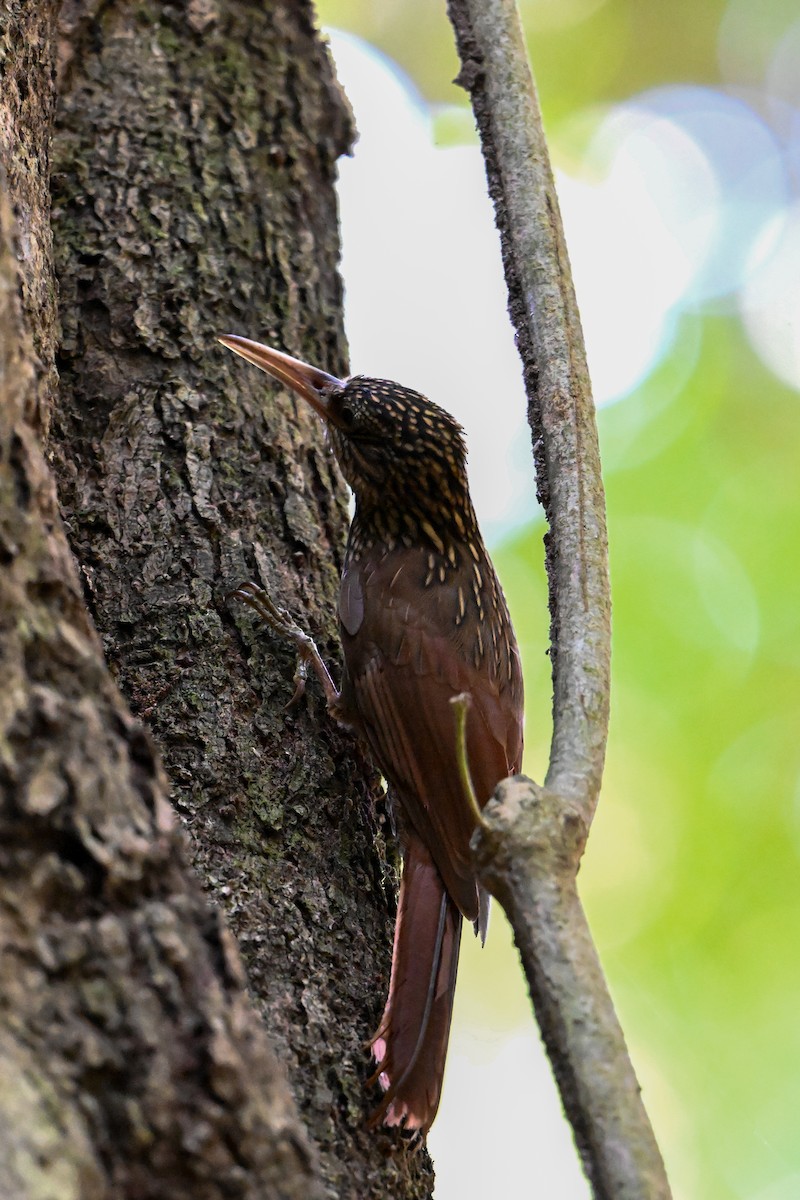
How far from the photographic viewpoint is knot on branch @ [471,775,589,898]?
1.72 metres

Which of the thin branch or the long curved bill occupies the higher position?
the long curved bill

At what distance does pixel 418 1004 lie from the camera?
2385 mm

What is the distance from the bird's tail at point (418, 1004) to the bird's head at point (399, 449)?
141 cm

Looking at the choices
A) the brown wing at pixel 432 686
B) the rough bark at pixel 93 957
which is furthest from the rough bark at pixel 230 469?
the rough bark at pixel 93 957

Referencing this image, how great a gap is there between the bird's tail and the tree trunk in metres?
0.04

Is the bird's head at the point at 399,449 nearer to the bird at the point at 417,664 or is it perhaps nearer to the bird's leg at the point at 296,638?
Result: the bird at the point at 417,664

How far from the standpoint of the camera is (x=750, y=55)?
7730 millimetres

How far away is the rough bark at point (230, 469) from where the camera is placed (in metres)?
2.31

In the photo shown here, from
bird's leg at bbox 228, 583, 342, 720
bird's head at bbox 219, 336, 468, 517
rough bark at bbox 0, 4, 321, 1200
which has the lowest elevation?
rough bark at bbox 0, 4, 321, 1200

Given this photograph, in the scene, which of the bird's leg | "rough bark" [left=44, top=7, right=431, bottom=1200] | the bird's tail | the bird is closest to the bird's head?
the bird

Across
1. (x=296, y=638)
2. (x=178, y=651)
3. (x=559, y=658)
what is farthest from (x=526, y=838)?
(x=296, y=638)

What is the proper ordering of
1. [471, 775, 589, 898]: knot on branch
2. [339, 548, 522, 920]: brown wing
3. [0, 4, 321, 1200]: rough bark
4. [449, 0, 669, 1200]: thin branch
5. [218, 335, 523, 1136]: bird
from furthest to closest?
1. [339, 548, 522, 920]: brown wing
2. [218, 335, 523, 1136]: bird
3. [471, 775, 589, 898]: knot on branch
4. [449, 0, 669, 1200]: thin branch
5. [0, 4, 321, 1200]: rough bark

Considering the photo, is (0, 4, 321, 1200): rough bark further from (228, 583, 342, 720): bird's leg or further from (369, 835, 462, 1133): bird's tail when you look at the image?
(228, 583, 342, 720): bird's leg

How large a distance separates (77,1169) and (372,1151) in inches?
39.5
